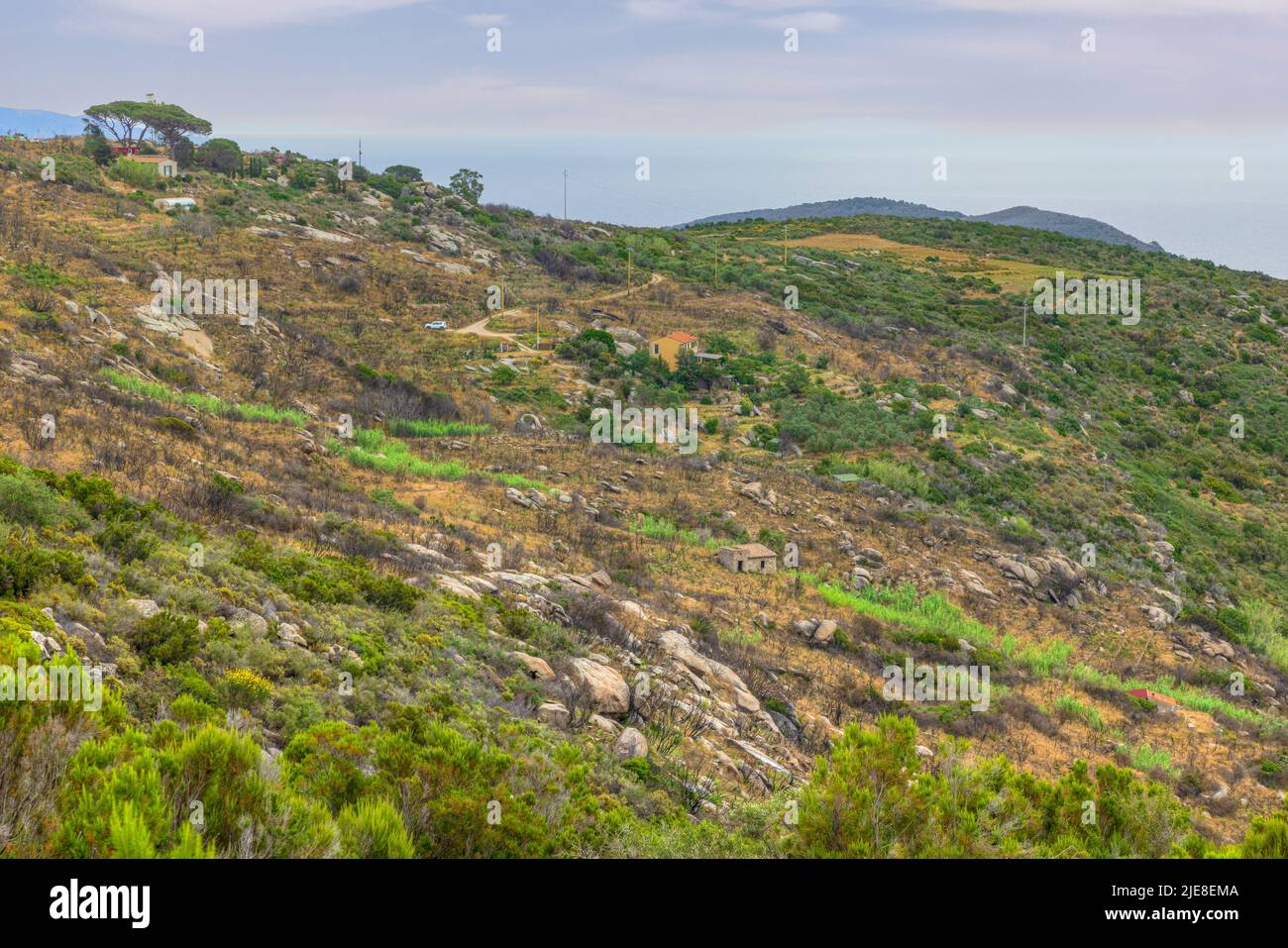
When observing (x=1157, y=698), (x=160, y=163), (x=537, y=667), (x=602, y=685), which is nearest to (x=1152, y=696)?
(x=1157, y=698)

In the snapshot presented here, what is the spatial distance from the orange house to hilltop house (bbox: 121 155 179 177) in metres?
27.1

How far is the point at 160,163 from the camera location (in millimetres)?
45094

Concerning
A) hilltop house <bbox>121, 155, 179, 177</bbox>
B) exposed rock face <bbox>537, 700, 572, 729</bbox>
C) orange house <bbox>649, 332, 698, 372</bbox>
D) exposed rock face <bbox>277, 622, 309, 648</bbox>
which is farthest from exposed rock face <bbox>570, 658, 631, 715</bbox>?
hilltop house <bbox>121, 155, 179, 177</bbox>

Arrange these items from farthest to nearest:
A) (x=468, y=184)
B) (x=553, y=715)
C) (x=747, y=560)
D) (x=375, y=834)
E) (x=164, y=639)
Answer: (x=468, y=184) → (x=747, y=560) → (x=553, y=715) → (x=164, y=639) → (x=375, y=834)

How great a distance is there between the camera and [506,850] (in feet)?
17.5

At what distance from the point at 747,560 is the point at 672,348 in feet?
56.0

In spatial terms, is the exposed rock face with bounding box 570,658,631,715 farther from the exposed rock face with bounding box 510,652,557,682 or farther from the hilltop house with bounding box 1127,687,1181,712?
the hilltop house with bounding box 1127,687,1181,712

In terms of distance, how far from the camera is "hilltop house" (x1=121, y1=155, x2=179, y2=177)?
43500 millimetres

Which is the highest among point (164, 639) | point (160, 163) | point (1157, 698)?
point (160, 163)

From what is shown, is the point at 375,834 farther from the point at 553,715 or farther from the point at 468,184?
the point at 468,184
